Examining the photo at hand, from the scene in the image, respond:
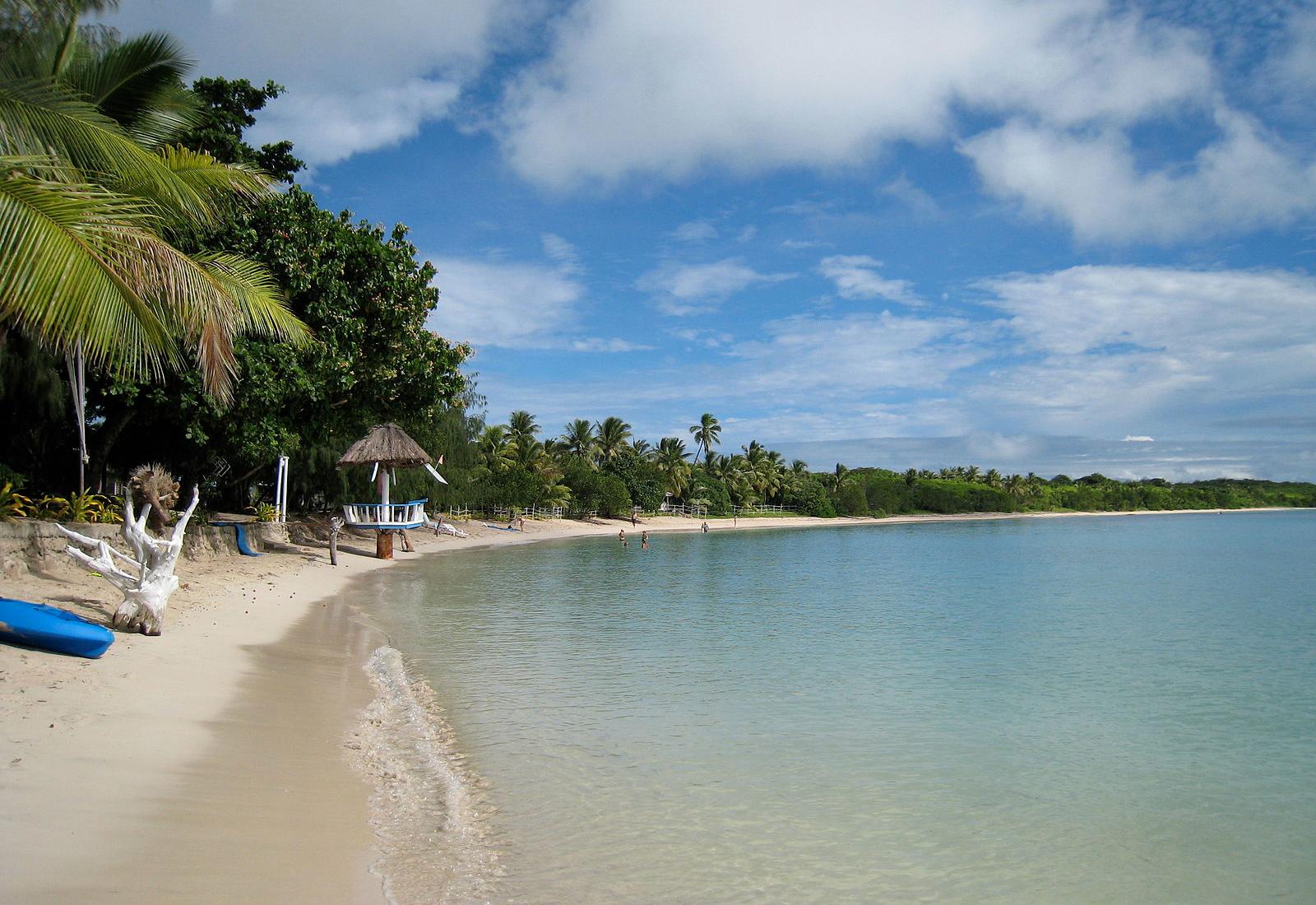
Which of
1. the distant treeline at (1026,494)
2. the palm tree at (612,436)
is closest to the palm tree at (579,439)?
the palm tree at (612,436)

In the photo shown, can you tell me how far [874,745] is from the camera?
8000 mm

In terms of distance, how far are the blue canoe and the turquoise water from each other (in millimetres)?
3193

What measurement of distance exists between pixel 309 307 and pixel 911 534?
5912cm

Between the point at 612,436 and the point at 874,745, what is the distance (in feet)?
217

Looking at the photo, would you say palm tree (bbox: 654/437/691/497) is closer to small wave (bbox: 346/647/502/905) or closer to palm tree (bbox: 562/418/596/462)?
palm tree (bbox: 562/418/596/462)

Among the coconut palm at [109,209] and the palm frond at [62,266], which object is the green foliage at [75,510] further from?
the palm frond at [62,266]

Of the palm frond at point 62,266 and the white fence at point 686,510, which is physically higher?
the palm frond at point 62,266

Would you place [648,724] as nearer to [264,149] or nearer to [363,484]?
[264,149]

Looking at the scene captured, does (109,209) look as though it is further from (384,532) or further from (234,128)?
(384,532)

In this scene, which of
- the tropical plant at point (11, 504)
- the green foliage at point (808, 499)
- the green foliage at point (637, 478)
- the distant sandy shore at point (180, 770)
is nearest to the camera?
the distant sandy shore at point (180, 770)

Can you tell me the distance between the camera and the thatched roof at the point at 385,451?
27.0 meters

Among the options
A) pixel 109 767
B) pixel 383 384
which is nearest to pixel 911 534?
pixel 383 384

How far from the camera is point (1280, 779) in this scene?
24.4ft

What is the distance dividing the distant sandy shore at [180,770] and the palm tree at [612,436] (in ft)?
203
